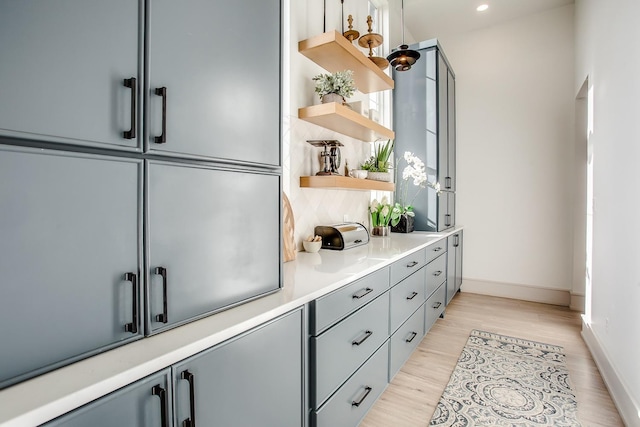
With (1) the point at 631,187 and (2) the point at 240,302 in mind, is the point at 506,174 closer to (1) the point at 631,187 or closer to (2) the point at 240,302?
(1) the point at 631,187

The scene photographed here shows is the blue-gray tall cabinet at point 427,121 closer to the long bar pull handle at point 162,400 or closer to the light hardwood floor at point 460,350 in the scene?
the light hardwood floor at point 460,350

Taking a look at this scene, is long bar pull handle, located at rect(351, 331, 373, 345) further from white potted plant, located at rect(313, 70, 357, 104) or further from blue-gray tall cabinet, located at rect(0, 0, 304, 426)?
white potted plant, located at rect(313, 70, 357, 104)

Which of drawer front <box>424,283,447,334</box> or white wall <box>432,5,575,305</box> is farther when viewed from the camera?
white wall <box>432,5,575,305</box>

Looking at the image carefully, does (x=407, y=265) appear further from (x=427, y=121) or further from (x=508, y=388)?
(x=427, y=121)

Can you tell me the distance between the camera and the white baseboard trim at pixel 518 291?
4.01 meters

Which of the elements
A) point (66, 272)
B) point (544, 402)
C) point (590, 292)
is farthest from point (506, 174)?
point (66, 272)

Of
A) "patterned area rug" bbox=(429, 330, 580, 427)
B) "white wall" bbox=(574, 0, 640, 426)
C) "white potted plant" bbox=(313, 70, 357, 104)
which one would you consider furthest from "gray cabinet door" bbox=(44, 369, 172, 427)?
"white wall" bbox=(574, 0, 640, 426)

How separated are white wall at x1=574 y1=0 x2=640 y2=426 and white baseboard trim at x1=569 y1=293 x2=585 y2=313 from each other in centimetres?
111

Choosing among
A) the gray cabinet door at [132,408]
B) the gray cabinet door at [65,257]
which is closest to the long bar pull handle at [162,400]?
the gray cabinet door at [132,408]

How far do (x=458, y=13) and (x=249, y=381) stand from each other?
450 centimetres

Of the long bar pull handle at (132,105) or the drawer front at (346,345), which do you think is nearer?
the long bar pull handle at (132,105)

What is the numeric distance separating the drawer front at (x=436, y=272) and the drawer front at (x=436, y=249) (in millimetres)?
42

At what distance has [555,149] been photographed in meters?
4.01

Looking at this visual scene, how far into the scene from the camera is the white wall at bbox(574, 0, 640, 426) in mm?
1802
